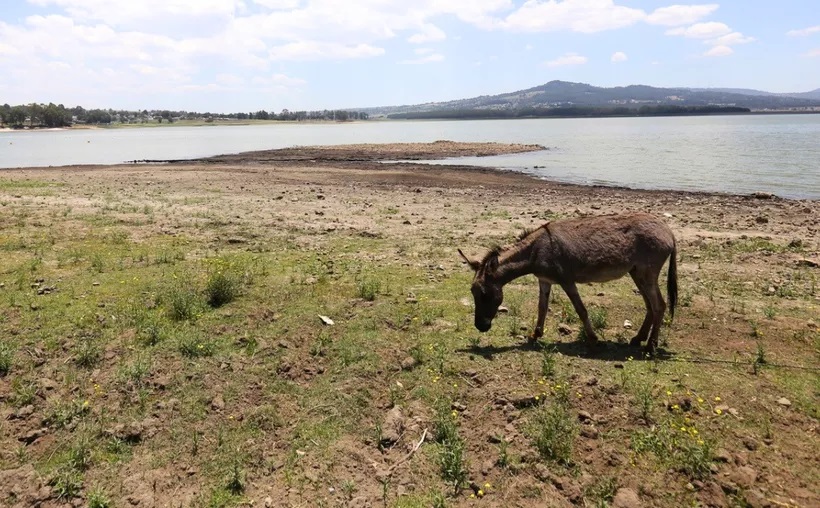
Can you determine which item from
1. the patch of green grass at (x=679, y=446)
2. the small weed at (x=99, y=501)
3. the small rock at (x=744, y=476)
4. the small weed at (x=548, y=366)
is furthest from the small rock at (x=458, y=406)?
the small weed at (x=99, y=501)

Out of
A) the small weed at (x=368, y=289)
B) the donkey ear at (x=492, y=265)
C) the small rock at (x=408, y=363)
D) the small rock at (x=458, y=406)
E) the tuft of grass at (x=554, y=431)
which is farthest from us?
the small weed at (x=368, y=289)

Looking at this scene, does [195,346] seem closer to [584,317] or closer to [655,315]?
[584,317]

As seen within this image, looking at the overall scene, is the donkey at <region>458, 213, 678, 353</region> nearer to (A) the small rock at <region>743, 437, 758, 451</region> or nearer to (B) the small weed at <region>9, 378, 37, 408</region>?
(A) the small rock at <region>743, 437, 758, 451</region>

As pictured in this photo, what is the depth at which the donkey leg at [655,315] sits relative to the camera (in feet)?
26.5

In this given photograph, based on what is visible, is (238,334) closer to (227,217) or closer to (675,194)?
(227,217)

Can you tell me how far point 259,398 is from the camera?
6.99 m

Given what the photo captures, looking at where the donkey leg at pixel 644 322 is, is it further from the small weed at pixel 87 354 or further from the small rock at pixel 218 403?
the small weed at pixel 87 354

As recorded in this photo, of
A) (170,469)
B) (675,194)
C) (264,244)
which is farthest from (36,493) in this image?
(675,194)

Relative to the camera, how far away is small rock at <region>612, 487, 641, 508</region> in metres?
5.10

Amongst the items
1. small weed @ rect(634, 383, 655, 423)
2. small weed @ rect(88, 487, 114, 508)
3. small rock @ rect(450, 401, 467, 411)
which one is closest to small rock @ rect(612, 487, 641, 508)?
small weed @ rect(634, 383, 655, 423)

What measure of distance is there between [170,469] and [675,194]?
95.5 feet

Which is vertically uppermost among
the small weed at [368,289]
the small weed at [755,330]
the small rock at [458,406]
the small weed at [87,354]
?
the small weed at [368,289]

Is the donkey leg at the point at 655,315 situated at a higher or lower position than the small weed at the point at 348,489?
higher

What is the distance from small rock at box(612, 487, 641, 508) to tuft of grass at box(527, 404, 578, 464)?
595mm
